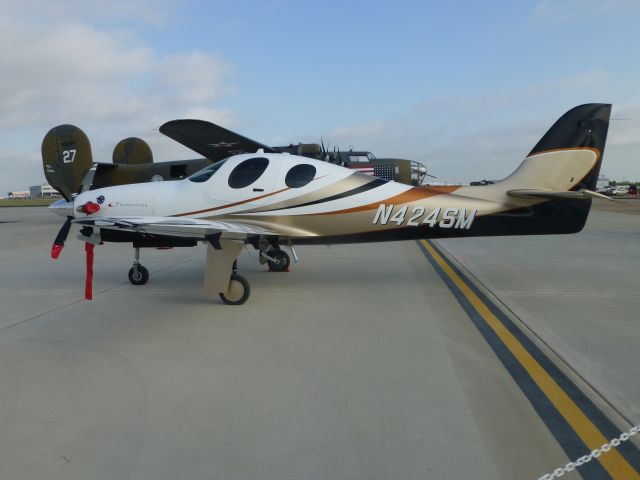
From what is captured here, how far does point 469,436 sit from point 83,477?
234 cm

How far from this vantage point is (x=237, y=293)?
684 centimetres

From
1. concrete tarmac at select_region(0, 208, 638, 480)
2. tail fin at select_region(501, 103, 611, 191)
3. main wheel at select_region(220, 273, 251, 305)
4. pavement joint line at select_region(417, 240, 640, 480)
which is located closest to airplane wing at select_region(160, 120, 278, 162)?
concrete tarmac at select_region(0, 208, 638, 480)

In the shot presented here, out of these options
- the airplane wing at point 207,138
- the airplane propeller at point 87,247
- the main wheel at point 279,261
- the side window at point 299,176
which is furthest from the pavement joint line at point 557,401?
the airplane wing at point 207,138

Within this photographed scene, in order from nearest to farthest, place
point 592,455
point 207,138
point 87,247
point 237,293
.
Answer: point 592,455 → point 87,247 → point 237,293 → point 207,138

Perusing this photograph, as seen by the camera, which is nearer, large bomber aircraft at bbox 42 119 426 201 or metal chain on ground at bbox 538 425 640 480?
metal chain on ground at bbox 538 425 640 480

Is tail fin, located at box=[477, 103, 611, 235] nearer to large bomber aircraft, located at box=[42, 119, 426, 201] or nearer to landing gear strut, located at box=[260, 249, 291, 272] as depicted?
landing gear strut, located at box=[260, 249, 291, 272]

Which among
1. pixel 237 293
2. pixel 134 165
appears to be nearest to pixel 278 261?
pixel 237 293

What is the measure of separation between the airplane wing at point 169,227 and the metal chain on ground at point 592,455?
4.62m

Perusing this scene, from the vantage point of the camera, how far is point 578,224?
25.0 feet

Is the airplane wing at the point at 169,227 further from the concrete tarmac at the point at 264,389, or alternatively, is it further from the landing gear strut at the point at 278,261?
the landing gear strut at the point at 278,261

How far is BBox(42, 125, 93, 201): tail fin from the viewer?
22.2 meters

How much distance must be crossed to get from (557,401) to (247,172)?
→ 5460 mm

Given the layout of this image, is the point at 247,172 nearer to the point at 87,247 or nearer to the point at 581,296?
the point at 87,247

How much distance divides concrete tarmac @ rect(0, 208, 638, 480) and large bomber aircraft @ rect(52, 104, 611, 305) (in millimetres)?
1055
